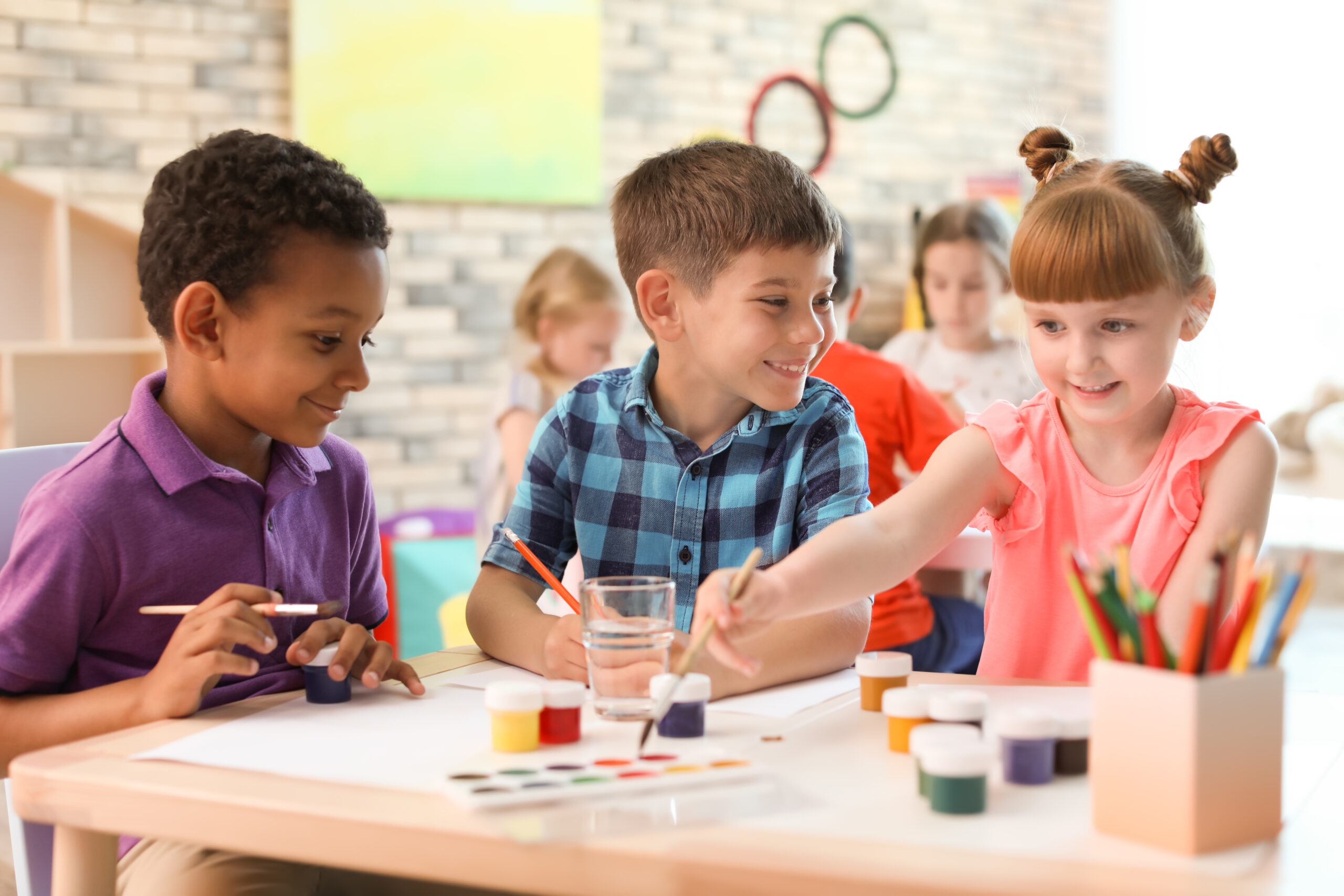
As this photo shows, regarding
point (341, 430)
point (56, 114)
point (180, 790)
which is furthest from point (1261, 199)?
point (180, 790)

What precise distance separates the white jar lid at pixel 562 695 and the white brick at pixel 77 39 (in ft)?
11.9

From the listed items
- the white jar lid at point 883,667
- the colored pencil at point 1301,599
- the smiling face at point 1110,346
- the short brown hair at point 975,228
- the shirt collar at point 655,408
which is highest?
the short brown hair at point 975,228

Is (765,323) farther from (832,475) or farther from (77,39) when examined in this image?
(77,39)

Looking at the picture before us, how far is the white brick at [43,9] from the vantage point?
145 inches

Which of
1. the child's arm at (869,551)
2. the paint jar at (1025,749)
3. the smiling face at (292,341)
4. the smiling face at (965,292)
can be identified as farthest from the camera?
the smiling face at (965,292)

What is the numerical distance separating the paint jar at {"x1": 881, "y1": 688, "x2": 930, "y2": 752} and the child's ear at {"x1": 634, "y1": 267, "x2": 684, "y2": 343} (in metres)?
0.68

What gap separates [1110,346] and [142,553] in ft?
3.17

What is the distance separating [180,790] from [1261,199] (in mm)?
5707

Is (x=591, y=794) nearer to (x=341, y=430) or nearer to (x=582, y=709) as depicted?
(x=582, y=709)

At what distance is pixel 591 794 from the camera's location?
76 centimetres

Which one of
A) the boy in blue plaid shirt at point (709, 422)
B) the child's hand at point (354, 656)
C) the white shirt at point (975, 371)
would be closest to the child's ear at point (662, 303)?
the boy in blue plaid shirt at point (709, 422)

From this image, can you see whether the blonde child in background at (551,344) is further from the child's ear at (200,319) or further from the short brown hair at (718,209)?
the child's ear at (200,319)

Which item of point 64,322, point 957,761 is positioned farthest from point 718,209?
point 64,322

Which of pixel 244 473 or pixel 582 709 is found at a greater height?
pixel 244 473
